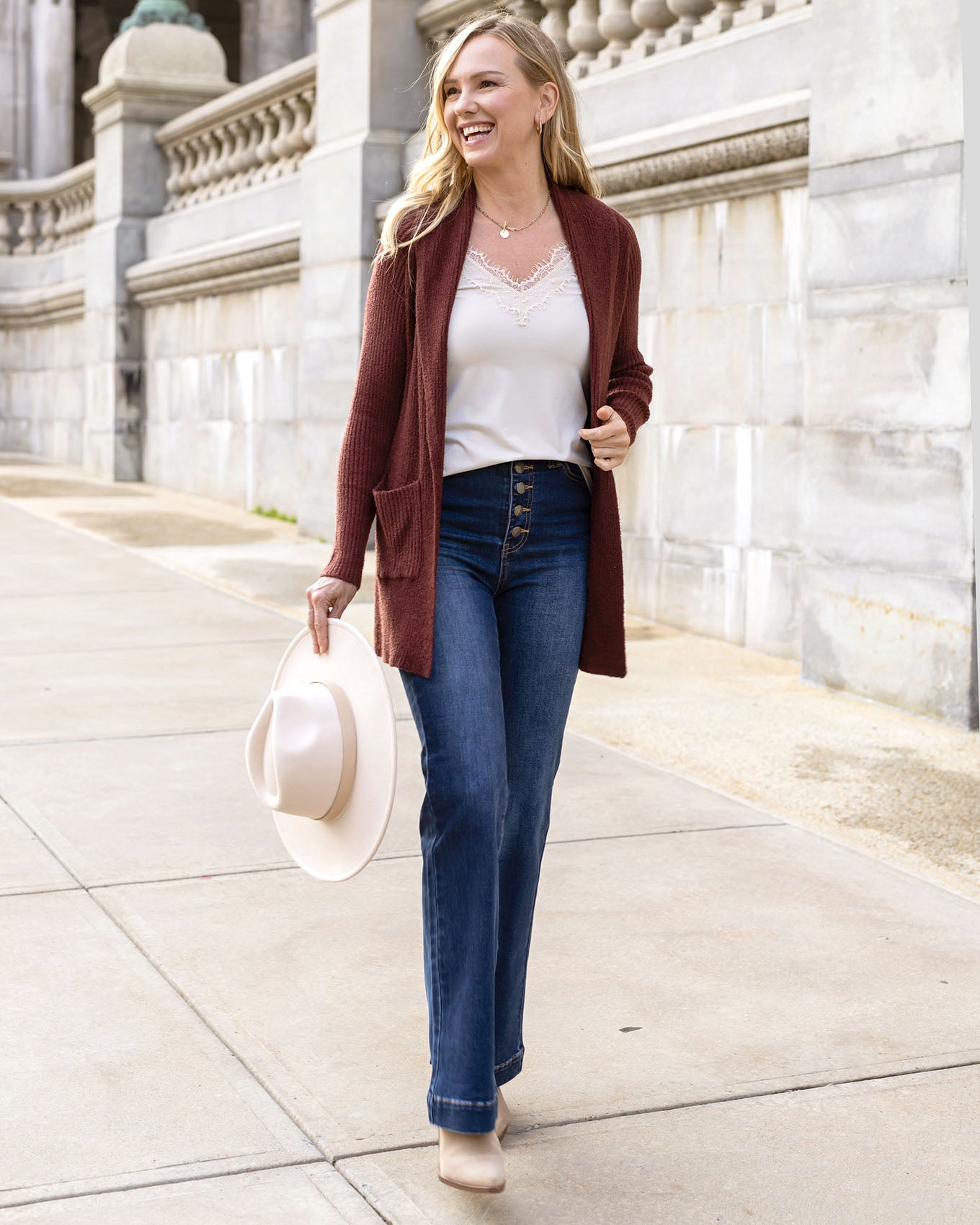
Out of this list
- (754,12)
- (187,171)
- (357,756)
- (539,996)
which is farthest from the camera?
(187,171)

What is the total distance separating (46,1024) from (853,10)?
5.03 meters

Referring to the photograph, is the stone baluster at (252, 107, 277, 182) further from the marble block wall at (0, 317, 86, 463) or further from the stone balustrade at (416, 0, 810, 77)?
the marble block wall at (0, 317, 86, 463)

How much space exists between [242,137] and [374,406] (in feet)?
41.2

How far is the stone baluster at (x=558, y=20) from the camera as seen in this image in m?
9.71


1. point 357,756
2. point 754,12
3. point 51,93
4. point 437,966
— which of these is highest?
point 51,93

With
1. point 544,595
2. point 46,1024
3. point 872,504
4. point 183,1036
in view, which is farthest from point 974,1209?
point 872,504

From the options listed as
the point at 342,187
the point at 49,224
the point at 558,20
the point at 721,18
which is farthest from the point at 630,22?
the point at 49,224

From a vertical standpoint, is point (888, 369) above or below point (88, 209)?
below

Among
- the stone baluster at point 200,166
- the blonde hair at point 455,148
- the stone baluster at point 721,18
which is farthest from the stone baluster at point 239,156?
the blonde hair at point 455,148

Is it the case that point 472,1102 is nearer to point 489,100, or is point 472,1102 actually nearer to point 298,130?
point 489,100

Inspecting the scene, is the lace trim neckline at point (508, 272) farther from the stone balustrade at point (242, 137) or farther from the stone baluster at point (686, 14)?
the stone balustrade at point (242, 137)

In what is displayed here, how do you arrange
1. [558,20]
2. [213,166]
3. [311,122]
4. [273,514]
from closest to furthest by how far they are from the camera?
[558,20], [311,122], [273,514], [213,166]

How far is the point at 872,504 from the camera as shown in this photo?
22.1 feet

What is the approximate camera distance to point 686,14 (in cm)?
858
